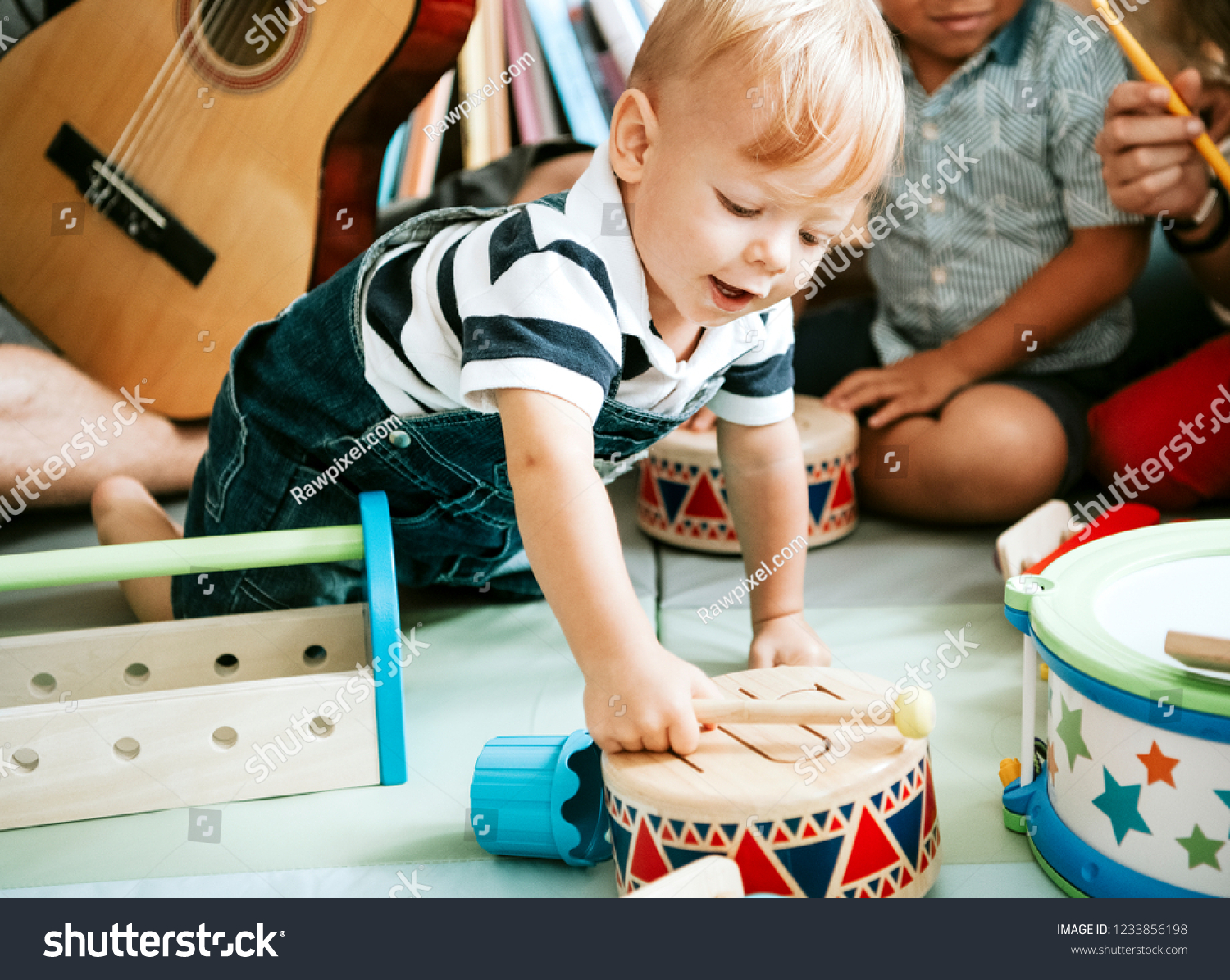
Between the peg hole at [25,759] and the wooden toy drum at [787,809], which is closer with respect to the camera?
the wooden toy drum at [787,809]

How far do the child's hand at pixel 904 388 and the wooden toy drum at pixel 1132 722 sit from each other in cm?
45

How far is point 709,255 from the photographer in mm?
544

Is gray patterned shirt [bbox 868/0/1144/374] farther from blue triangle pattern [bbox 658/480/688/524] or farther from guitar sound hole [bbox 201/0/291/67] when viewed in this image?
guitar sound hole [bbox 201/0/291/67]

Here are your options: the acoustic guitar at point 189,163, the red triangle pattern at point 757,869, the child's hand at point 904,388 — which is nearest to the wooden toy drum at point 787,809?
the red triangle pattern at point 757,869

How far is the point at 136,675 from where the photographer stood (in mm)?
685

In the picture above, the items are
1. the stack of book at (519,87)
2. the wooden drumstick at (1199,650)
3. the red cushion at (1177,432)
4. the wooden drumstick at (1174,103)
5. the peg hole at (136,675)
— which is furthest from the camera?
the stack of book at (519,87)

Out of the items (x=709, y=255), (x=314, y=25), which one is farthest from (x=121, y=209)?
(x=709, y=255)

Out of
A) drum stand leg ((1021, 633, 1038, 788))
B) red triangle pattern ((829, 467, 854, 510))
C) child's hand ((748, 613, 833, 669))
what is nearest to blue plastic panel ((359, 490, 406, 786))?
child's hand ((748, 613, 833, 669))

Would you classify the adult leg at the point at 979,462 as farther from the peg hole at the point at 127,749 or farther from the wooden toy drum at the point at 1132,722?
the peg hole at the point at 127,749

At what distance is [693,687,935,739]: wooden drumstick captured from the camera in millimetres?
466

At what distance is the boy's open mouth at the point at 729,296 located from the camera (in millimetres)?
562

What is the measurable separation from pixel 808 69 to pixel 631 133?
4.0 inches
